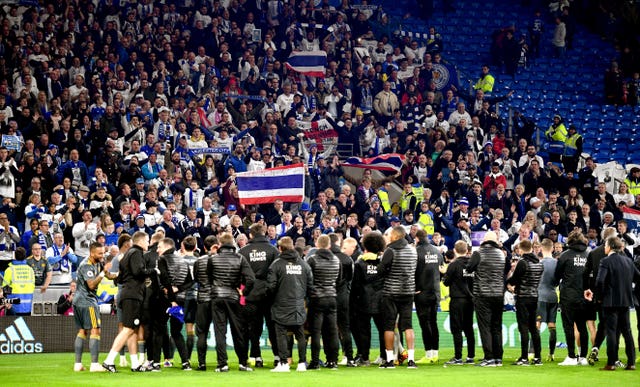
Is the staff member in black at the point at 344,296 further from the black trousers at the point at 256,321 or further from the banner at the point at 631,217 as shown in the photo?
the banner at the point at 631,217

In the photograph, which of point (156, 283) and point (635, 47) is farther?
point (635, 47)

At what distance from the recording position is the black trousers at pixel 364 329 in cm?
1805

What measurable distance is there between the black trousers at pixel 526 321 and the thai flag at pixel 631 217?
507 inches

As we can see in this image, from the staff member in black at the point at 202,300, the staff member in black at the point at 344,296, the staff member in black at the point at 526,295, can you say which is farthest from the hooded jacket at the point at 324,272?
the staff member in black at the point at 526,295

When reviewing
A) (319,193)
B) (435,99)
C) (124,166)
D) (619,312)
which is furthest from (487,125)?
(619,312)

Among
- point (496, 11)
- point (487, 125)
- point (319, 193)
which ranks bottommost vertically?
point (319, 193)

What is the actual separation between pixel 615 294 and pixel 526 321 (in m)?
1.75

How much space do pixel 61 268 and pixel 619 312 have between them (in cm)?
1227

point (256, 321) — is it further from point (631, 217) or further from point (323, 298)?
point (631, 217)

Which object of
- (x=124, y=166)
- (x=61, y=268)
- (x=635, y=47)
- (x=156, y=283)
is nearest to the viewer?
(x=156, y=283)

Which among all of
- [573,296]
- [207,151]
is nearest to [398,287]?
[573,296]

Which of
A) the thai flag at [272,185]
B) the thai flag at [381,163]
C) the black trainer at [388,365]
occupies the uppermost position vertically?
the thai flag at [381,163]

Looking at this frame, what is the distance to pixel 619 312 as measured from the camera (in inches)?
680

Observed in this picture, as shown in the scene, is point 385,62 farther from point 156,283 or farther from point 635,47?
point 156,283
